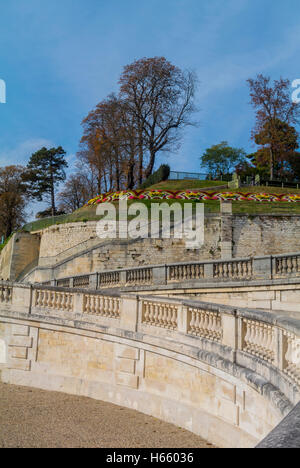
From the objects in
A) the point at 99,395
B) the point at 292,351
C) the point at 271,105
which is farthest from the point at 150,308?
the point at 271,105

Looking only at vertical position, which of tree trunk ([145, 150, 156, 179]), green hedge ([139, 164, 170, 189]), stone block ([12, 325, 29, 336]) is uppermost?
tree trunk ([145, 150, 156, 179])

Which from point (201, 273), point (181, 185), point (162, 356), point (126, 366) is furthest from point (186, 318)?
point (181, 185)

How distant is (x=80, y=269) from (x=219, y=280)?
12.4m

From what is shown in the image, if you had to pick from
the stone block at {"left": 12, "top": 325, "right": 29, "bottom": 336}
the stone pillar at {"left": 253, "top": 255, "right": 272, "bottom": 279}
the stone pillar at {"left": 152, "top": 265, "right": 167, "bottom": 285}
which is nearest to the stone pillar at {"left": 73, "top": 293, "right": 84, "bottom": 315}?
the stone block at {"left": 12, "top": 325, "right": 29, "bottom": 336}

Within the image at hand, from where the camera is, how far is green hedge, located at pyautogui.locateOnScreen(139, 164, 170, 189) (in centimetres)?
4119

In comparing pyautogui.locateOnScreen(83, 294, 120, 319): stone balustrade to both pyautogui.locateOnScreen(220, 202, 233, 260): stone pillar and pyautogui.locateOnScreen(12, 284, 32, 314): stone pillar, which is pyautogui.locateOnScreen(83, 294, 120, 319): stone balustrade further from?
pyautogui.locateOnScreen(220, 202, 233, 260): stone pillar

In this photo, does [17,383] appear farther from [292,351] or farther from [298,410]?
[298,410]

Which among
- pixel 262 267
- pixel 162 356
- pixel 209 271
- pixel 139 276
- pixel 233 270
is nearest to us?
pixel 162 356

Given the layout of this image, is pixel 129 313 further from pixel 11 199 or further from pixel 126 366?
pixel 11 199

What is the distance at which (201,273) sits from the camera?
14.1 m

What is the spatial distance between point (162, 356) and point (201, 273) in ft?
20.0

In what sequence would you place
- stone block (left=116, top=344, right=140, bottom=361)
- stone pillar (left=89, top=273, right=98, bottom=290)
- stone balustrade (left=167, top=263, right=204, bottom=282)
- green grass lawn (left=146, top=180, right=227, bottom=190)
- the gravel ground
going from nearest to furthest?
1. the gravel ground
2. stone block (left=116, top=344, right=140, bottom=361)
3. stone balustrade (left=167, top=263, right=204, bottom=282)
4. stone pillar (left=89, top=273, right=98, bottom=290)
5. green grass lawn (left=146, top=180, right=227, bottom=190)

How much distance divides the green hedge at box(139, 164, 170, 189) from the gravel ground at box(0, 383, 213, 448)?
3233 centimetres

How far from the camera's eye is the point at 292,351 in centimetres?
496
